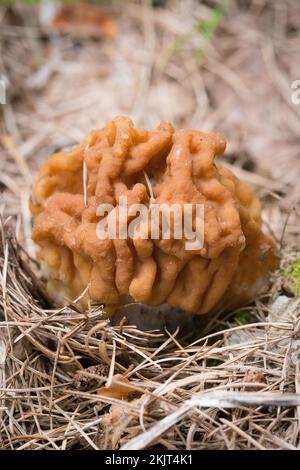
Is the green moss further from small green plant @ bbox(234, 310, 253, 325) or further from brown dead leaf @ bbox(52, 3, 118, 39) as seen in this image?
brown dead leaf @ bbox(52, 3, 118, 39)

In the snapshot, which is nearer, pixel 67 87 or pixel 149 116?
pixel 149 116

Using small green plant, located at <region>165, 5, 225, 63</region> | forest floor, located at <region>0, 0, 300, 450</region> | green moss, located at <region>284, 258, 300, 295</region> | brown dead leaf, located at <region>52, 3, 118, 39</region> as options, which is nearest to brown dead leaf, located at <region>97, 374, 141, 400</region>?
forest floor, located at <region>0, 0, 300, 450</region>

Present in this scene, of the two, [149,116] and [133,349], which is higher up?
[149,116]

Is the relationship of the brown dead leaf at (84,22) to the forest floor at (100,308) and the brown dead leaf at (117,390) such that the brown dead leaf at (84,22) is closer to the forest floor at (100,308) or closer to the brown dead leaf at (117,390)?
the forest floor at (100,308)

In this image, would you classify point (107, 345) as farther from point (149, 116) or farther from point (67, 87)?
point (67, 87)
